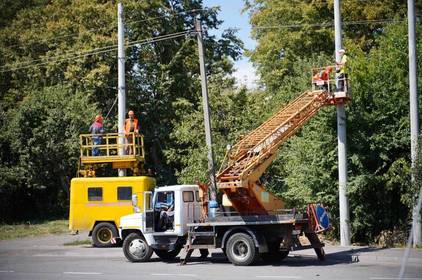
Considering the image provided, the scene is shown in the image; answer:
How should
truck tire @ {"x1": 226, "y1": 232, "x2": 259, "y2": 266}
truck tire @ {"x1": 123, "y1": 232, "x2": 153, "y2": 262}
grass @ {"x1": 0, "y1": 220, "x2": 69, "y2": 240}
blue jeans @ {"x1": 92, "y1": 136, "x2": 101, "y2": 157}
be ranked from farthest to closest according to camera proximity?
grass @ {"x1": 0, "y1": 220, "x2": 69, "y2": 240} < blue jeans @ {"x1": 92, "y1": 136, "x2": 101, "y2": 157} < truck tire @ {"x1": 123, "y1": 232, "x2": 153, "y2": 262} < truck tire @ {"x1": 226, "y1": 232, "x2": 259, "y2": 266}

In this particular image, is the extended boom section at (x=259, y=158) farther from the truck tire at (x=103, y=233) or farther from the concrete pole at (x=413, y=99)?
the truck tire at (x=103, y=233)

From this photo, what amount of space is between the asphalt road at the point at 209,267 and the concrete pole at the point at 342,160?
81 centimetres

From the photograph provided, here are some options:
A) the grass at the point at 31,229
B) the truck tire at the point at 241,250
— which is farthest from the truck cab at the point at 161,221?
the grass at the point at 31,229

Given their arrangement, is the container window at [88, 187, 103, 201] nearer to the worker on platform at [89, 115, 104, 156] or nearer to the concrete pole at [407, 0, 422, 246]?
the worker on platform at [89, 115, 104, 156]

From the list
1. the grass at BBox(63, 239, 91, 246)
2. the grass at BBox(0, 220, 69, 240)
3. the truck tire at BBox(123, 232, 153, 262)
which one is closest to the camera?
the truck tire at BBox(123, 232, 153, 262)

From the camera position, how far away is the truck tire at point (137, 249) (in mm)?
19797

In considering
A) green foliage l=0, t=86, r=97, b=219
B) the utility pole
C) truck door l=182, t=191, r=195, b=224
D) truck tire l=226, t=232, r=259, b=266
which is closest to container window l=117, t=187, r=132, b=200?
the utility pole

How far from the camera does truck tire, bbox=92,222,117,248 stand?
84.3 feet

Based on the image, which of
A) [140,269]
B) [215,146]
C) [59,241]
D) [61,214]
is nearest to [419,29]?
[215,146]

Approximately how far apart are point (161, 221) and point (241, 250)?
9.48 feet

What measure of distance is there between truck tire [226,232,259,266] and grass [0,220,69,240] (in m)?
16.7

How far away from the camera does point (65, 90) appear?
38.9 metres

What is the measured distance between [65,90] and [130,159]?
13269 millimetres

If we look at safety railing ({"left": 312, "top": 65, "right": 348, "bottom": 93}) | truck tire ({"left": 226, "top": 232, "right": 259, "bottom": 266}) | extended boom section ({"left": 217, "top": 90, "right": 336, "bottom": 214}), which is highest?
safety railing ({"left": 312, "top": 65, "right": 348, "bottom": 93})
